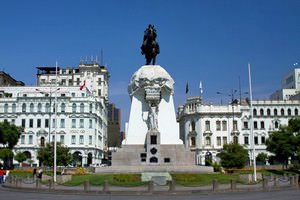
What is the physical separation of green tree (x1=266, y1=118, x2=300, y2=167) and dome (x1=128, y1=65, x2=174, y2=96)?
29.1 m

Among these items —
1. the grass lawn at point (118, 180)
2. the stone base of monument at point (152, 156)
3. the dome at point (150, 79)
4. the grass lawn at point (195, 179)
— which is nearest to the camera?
the grass lawn at point (118, 180)

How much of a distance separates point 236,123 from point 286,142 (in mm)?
34027

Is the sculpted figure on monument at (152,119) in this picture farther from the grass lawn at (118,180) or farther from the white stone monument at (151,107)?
the grass lawn at (118,180)

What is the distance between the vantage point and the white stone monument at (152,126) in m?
41.9

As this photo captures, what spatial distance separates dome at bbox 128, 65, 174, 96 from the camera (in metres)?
43.7

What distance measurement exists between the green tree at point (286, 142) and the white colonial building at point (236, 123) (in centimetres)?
3015

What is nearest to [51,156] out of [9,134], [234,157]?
[9,134]

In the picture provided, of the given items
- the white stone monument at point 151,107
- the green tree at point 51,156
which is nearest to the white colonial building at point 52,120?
the green tree at point 51,156

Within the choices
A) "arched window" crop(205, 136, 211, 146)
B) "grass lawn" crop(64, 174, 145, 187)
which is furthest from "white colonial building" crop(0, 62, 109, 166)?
"grass lawn" crop(64, 174, 145, 187)

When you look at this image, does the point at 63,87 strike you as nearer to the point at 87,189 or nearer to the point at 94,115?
the point at 94,115

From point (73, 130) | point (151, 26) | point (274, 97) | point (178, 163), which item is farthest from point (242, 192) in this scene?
point (274, 97)

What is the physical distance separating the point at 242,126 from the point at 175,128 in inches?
2344

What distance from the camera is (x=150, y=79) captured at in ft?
143

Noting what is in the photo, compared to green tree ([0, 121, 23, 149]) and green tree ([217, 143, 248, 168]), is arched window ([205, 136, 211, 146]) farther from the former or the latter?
green tree ([0, 121, 23, 149])
